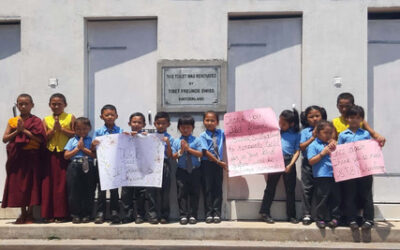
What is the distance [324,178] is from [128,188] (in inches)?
105

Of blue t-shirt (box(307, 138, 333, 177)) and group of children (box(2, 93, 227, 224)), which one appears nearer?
blue t-shirt (box(307, 138, 333, 177))

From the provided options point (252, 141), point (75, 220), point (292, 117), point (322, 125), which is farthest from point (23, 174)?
point (322, 125)

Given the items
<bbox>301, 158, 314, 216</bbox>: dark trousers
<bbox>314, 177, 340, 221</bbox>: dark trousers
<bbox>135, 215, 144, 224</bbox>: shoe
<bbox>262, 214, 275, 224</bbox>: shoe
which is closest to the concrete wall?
<bbox>301, 158, 314, 216</bbox>: dark trousers

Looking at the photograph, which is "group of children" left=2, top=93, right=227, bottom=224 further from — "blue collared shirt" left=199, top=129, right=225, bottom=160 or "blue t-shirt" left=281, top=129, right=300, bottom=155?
"blue t-shirt" left=281, top=129, right=300, bottom=155

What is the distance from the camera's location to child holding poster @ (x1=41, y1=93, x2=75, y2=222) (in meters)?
6.77

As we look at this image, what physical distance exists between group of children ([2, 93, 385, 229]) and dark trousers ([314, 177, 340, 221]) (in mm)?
Answer: 158

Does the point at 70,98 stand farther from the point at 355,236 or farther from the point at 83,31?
the point at 355,236

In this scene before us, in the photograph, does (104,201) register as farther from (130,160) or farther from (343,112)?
(343,112)

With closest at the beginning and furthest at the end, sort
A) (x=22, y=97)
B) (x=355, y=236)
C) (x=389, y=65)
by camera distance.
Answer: (x=355, y=236) < (x=22, y=97) < (x=389, y=65)

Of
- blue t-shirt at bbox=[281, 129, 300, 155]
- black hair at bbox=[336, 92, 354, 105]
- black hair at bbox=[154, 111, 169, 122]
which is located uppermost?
black hair at bbox=[336, 92, 354, 105]

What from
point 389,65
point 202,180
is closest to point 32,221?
point 202,180

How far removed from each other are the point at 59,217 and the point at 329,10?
4.85 metres

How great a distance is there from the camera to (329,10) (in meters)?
7.07

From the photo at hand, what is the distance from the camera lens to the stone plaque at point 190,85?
715 cm
